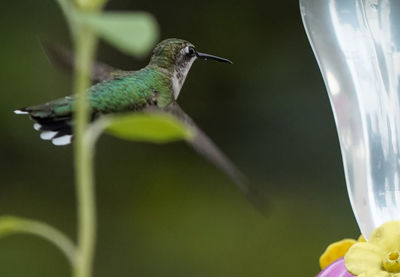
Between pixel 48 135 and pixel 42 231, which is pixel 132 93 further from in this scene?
pixel 42 231

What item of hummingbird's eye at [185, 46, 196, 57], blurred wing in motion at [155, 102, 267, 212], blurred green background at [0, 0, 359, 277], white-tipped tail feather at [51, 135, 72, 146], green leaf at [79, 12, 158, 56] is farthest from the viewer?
blurred green background at [0, 0, 359, 277]

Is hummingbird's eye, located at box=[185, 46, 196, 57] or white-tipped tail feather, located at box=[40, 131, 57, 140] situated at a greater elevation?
hummingbird's eye, located at box=[185, 46, 196, 57]

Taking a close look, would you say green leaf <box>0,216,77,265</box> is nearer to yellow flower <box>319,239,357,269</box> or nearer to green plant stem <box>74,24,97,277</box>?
green plant stem <box>74,24,97,277</box>

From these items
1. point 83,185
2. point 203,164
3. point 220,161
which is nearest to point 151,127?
point 83,185

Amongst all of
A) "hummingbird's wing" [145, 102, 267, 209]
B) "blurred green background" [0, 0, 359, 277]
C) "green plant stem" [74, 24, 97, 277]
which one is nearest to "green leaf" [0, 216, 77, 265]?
"green plant stem" [74, 24, 97, 277]

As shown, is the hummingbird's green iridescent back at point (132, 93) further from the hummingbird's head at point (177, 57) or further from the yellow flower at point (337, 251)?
the yellow flower at point (337, 251)
